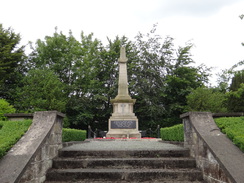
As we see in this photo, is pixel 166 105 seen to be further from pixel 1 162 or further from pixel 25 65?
pixel 1 162

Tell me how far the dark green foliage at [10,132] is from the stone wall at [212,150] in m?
4.07

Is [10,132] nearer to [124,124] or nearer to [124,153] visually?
[124,153]

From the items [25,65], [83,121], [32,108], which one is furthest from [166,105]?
[25,65]

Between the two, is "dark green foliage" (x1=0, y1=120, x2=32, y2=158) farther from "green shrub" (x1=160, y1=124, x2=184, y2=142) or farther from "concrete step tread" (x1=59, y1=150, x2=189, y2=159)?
"green shrub" (x1=160, y1=124, x2=184, y2=142)

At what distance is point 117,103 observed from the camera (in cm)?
1460

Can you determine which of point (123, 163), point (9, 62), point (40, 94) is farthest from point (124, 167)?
point (9, 62)

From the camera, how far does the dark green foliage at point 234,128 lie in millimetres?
4086

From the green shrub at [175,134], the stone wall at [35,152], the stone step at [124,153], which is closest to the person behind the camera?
the stone wall at [35,152]

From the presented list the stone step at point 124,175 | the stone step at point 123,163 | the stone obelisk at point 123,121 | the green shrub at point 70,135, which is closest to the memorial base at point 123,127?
the stone obelisk at point 123,121

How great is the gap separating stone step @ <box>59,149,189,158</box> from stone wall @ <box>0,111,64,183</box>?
0.41 m

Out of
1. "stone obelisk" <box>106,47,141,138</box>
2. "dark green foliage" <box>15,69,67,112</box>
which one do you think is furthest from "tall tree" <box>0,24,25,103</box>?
"stone obelisk" <box>106,47,141,138</box>

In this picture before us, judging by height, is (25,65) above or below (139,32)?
below

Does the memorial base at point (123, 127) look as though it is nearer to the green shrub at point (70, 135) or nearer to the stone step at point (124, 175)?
the green shrub at point (70, 135)

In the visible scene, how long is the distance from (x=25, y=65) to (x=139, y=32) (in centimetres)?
1528
